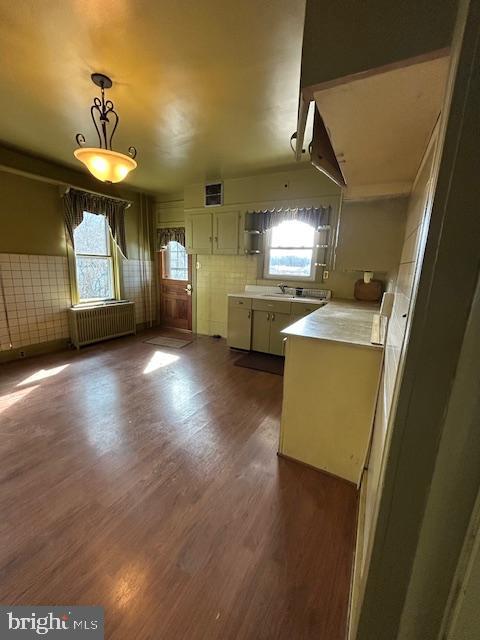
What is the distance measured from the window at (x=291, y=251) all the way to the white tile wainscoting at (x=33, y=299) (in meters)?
3.17

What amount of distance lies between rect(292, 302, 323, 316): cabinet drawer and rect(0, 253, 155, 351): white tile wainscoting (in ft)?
11.4

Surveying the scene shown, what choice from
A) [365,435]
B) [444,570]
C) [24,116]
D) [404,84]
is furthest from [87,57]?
[365,435]

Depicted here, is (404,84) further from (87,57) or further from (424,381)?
(87,57)

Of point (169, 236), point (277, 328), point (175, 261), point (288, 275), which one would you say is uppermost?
point (169, 236)

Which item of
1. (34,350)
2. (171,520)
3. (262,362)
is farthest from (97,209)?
(171,520)

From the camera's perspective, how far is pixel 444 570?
0.53m

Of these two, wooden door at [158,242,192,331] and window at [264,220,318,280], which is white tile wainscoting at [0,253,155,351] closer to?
wooden door at [158,242,192,331]

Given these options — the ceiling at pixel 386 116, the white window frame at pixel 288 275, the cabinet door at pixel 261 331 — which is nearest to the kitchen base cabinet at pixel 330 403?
the ceiling at pixel 386 116

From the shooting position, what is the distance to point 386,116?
2.97 feet

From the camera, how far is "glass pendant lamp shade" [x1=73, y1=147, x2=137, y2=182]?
1873mm

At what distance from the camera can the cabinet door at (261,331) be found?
3.88m

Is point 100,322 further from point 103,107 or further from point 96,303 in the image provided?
point 103,107

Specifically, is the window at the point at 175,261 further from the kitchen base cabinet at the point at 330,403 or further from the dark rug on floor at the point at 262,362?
the kitchen base cabinet at the point at 330,403

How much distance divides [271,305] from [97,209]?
3177mm
